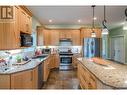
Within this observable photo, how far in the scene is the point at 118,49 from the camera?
11812 mm

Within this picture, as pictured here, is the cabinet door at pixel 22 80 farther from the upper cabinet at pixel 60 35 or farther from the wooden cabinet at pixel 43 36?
the upper cabinet at pixel 60 35

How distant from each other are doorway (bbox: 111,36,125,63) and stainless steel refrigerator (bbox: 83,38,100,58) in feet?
8.17

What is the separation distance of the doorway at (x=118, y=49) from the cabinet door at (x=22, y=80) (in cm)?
820

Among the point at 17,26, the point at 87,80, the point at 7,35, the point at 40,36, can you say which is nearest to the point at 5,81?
the point at 7,35

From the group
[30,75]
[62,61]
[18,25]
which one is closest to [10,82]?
[30,75]

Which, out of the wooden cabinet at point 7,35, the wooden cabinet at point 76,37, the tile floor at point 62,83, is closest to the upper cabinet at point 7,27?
the wooden cabinet at point 7,35

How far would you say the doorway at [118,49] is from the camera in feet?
36.1

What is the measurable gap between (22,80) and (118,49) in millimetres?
9371

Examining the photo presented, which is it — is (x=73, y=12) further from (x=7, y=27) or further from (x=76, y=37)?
(x=76, y=37)
